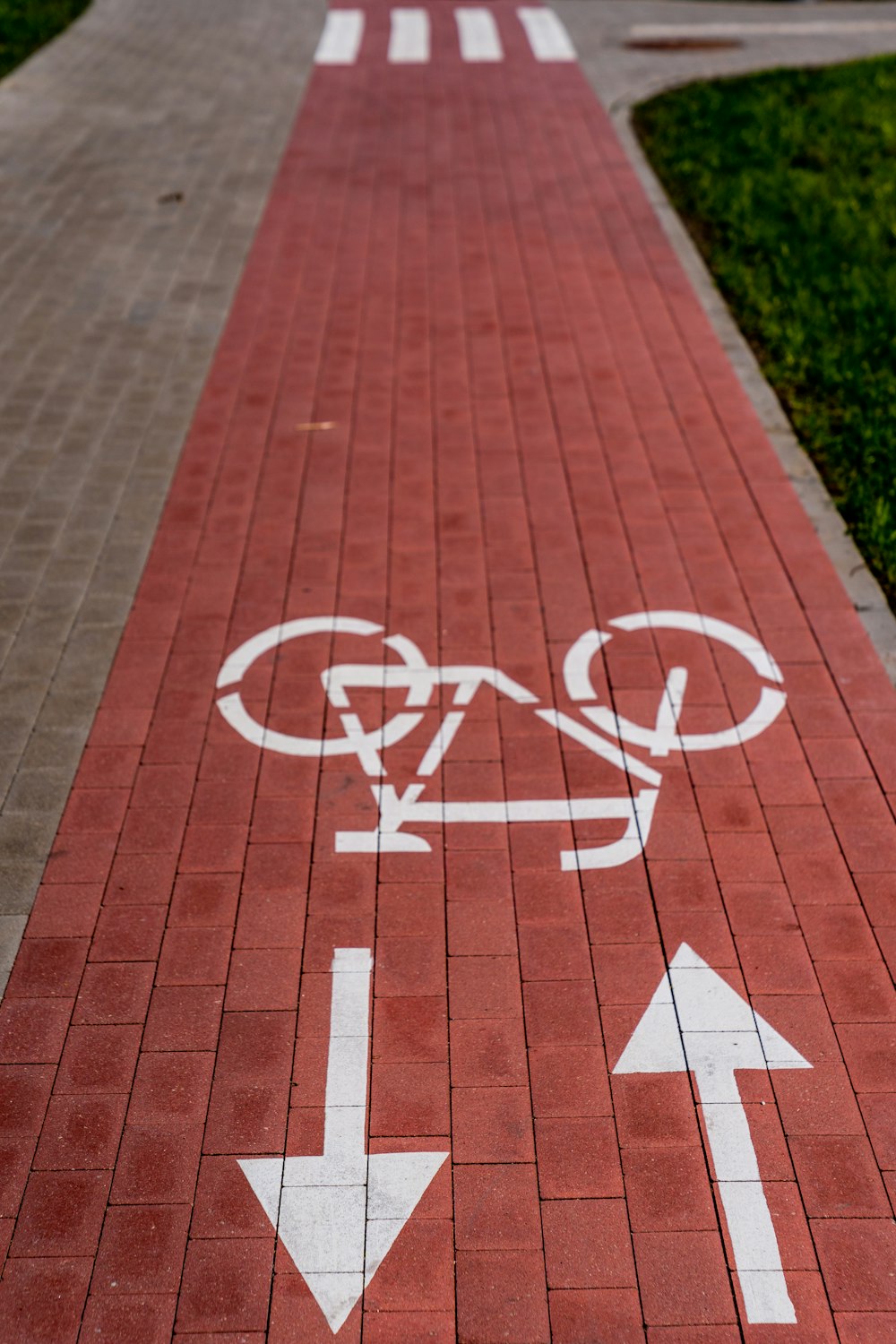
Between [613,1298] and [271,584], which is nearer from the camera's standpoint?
[613,1298]

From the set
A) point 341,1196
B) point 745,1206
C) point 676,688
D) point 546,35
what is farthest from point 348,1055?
point 546,35

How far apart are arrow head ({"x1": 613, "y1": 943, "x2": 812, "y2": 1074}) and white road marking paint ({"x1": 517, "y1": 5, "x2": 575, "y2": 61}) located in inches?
626

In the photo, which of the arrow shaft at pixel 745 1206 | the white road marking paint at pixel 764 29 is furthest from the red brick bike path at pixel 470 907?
the white road marking paint at pixel 764 29

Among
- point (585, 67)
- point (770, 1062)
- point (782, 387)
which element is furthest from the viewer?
point (585, 67)

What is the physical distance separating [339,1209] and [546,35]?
18429 mm

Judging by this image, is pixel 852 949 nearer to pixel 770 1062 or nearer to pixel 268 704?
pixel 770 1062

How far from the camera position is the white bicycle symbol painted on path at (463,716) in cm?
539

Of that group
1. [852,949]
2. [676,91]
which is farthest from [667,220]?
[852,949]

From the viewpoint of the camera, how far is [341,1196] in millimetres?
4027

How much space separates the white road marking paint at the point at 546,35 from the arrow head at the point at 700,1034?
15897mm

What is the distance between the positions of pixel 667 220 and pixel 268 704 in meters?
8.04

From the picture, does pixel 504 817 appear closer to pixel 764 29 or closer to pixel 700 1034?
pixel 700 1034

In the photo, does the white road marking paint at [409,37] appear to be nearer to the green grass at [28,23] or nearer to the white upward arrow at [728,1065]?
the green grass at [28,23]

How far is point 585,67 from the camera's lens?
55.8 ft
